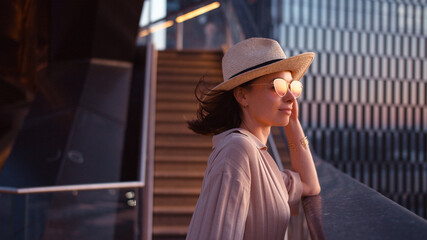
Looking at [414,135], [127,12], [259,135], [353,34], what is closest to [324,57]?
[353,34]

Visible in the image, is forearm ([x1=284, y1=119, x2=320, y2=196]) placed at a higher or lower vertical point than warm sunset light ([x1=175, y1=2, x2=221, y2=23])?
lower

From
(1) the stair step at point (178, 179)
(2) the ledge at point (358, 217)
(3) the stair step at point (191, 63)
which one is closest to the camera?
(2) the ledge at point (358, 217)

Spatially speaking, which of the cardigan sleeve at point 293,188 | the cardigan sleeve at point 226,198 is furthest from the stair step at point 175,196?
the cardigan sleeve at point 226,198

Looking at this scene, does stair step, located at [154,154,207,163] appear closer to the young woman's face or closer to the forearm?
the forearm

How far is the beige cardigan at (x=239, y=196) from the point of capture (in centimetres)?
114

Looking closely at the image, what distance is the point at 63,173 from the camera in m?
5.17

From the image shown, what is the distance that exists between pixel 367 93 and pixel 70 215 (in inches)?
1578

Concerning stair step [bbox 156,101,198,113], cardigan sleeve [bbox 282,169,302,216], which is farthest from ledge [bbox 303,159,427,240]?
stair step [bbox 156,101,198,113]

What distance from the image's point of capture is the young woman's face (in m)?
1.42

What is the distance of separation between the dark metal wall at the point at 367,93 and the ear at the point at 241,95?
37832 mm

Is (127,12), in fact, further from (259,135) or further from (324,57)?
(324,57)

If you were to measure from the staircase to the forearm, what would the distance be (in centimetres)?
199

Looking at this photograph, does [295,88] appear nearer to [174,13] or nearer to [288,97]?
[288,97]

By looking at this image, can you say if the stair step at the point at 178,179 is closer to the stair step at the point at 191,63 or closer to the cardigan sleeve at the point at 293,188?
the stair step at the point at 191,63
